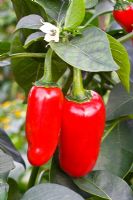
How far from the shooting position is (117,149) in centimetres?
105

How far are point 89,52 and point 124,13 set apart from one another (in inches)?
9.4

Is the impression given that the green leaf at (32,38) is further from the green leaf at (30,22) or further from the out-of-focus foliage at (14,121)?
the out-of-focus foliage at (14,121)

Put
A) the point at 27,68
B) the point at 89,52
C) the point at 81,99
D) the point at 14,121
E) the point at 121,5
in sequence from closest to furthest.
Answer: the point at 89,52 < the point at 81,99 < the point at 121,5 < the point at 27,68 < the point at 14,121

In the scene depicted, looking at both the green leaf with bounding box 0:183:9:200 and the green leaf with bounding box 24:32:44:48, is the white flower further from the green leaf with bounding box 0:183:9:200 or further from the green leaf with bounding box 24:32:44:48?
the green leaf with bounding box 0:183:9:200

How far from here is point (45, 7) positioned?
94 centimetres

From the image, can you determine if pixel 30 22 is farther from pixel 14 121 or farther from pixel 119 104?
pixel 14 121

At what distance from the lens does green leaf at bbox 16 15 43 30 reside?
84 centimetres

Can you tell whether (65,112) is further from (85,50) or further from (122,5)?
(122,5)

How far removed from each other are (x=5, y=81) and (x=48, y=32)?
4.31m

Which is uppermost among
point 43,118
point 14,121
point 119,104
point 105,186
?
point 43,118

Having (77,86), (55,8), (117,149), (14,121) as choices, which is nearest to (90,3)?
(55,8)

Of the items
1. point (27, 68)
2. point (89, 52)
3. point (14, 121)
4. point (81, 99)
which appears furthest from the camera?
point (14, 121)

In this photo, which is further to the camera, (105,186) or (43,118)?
(105,186)

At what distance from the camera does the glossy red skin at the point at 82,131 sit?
87cm
